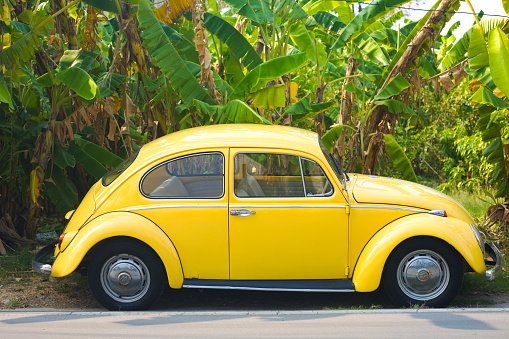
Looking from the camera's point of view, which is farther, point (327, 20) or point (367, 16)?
point (327, 20)

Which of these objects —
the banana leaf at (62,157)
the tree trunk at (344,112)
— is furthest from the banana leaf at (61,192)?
the tree trunk at (344,112)

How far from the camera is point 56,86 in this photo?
7.27 metres

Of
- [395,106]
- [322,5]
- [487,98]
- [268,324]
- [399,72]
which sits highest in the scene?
[322,5]

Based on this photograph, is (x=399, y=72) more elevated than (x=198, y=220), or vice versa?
(x=399, y=72)

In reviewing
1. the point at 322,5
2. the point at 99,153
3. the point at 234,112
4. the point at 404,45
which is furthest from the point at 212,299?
the point at 322,5

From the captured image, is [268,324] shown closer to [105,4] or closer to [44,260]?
[44,260]

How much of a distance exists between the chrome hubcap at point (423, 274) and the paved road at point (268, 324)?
1.46ft

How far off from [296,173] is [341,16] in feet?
17.6

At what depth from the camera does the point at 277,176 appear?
4.93 meters

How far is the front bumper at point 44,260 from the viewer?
4917 mm

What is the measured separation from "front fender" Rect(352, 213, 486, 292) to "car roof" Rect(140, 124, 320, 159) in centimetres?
100

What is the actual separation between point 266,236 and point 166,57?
3.10 m

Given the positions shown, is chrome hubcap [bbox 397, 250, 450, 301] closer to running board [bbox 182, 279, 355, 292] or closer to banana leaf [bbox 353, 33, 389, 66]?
running board [bbox 182, 279, 355, 292]

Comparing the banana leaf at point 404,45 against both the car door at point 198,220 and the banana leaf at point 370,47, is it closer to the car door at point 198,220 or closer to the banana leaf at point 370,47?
the banana leaf at point 370,47
